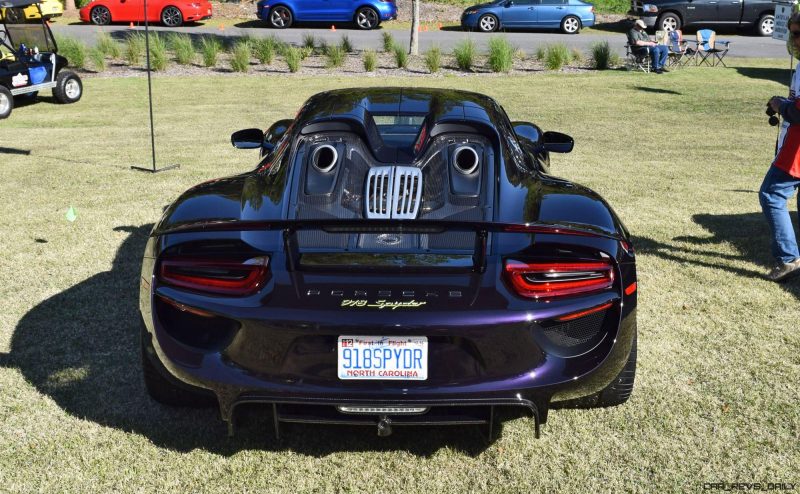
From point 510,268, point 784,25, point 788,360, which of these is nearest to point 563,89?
point 784,25

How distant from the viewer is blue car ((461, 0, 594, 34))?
1080 inches

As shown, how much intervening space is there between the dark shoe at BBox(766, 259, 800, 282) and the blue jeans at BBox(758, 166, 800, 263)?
0.03 metres

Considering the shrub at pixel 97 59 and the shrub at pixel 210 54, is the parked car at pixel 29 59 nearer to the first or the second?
the shrub at pixel 97 59

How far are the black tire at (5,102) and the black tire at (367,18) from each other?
50.7 ft

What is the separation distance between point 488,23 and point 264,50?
9.70m

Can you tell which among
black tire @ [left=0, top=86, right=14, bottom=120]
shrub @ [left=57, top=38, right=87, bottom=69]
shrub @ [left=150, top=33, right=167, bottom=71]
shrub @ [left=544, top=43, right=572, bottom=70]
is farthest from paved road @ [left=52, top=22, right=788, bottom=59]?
black tire @ [left=0, top=86, right=14, bottom=120]

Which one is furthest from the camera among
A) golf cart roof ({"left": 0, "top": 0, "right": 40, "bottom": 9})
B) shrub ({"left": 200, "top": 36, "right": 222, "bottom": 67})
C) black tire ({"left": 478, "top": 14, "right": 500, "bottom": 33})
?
black tire ({"left": 478, "top": 14, "right": 500, "bottom": 33})

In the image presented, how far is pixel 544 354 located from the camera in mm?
3246

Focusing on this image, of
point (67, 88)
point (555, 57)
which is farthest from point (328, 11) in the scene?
point (67, 88)

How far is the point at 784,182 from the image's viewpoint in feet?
18.7

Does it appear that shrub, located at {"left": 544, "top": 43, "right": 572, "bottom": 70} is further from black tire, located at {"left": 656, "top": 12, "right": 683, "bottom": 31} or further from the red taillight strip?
the red taillight strip

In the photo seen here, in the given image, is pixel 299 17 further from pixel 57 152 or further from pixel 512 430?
pixel 512 430

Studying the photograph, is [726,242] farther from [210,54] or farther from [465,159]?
[210,54]

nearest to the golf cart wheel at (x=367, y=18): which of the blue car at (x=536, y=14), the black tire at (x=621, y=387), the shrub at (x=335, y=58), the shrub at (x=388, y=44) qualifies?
the blue car at (x=536, y=14)
